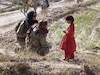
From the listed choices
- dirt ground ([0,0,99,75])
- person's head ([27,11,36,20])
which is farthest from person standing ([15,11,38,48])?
dirt ground ([0,0,99,75])

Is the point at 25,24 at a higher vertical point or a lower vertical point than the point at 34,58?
higher

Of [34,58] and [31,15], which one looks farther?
[31,15]

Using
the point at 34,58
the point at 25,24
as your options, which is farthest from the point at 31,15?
the point at 34,58

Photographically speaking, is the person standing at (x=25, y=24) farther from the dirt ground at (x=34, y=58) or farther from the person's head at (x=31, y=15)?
the dirt ground at (x=34, y=58)

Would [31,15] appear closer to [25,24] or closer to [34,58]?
[25,24]

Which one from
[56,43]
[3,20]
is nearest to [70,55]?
[56,43]

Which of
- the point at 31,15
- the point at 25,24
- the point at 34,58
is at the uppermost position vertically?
the point at 31,15

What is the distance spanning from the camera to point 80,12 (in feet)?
57.9

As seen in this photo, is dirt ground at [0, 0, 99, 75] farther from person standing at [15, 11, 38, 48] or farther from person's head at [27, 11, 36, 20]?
person's head at [27, 11, 36, 20]

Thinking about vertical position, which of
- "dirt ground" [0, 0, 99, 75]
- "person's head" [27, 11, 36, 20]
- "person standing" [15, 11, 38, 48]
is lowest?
"dirt ground" [0, 0, 99, 75]

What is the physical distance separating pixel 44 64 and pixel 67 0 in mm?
15328

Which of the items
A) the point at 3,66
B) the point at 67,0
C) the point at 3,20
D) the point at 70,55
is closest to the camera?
the point at 3,66

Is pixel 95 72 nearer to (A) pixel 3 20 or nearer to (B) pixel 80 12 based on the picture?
(B) pixel 80 12

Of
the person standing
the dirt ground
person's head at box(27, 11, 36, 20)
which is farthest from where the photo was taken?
the person standing
